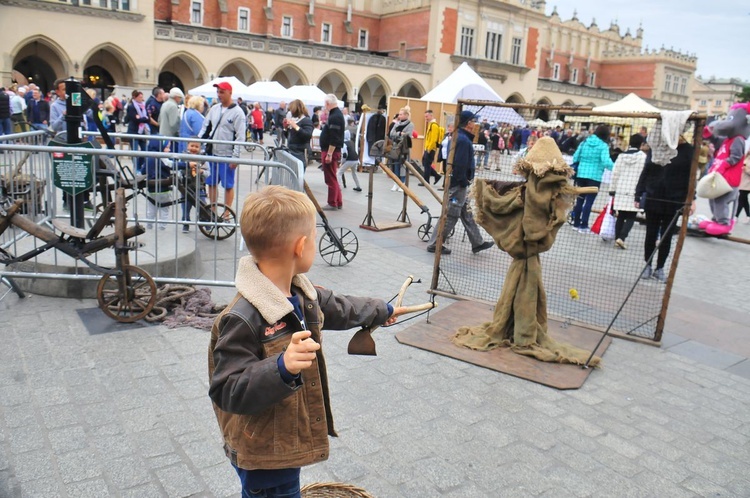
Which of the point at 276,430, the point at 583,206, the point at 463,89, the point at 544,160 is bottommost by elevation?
the point at 276,430

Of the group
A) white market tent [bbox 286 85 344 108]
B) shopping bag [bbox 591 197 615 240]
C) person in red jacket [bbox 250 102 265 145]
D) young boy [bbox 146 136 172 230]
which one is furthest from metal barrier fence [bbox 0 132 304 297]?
person in red jacket [bbox 250 102 265 145]

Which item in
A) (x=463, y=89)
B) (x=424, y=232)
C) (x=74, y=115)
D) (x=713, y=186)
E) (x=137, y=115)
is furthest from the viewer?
(x=463, y=89)

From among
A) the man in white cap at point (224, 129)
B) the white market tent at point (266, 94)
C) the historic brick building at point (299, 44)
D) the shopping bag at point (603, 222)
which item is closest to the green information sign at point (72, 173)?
the man in white cap at point (224, 129)

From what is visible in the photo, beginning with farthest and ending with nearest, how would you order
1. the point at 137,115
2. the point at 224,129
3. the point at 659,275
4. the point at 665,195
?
the point at 137,115
the point at 224,129
the point at 659,275
the point at 665,195

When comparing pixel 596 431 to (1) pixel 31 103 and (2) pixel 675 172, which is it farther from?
(1) pixel 31 103

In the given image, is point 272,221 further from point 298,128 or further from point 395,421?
point 298,128

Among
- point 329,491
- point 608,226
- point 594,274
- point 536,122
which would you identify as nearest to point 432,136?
point 536,122

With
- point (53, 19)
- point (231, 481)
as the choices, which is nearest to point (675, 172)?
point (231, 481)

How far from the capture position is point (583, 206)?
11102mm

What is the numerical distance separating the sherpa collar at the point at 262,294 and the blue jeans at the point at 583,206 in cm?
971

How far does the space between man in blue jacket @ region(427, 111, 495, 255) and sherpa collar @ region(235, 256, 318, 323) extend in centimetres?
574

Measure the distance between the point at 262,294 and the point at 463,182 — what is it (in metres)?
6.38

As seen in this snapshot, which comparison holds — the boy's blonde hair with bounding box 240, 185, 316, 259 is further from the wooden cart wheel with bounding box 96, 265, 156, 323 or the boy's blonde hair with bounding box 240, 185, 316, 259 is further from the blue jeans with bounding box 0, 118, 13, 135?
the blue jeans with bounding box 0, 118, 13, 135

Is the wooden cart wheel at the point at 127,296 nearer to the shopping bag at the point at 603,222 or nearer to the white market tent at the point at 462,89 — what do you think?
the shopping bag at the point at 603,222
